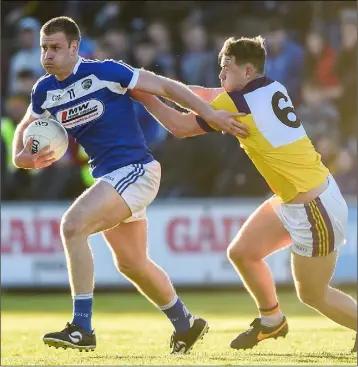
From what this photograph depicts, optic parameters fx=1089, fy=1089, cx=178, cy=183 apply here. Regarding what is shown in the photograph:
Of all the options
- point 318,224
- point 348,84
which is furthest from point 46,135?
point 348,84

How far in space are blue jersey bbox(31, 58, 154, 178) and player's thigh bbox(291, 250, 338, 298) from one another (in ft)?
4.45

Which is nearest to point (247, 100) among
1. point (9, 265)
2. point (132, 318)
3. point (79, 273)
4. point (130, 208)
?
point (130, 208)

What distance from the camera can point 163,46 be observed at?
15453 mm

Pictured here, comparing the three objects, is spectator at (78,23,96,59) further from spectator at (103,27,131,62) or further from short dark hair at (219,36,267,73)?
short dark hair at (219,36,267,73)

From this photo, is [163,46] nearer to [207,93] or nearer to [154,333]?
[154,333]

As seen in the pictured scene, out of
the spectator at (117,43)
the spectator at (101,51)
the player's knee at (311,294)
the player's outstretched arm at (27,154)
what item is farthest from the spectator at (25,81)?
the player's knee at (311,294)

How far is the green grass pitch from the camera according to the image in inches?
286

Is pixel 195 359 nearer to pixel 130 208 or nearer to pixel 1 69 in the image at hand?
pixel 130 208

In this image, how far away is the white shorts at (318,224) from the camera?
23.5 feet

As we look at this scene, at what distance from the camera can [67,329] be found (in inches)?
280

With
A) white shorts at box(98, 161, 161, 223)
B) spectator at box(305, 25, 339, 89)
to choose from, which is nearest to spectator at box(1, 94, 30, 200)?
spectator at box(305, 25, 339, 89)

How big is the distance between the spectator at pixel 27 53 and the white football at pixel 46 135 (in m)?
8.16

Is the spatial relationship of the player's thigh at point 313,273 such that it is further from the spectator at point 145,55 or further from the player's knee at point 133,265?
the spectator at point 145,55

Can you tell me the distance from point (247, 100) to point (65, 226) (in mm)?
1470
